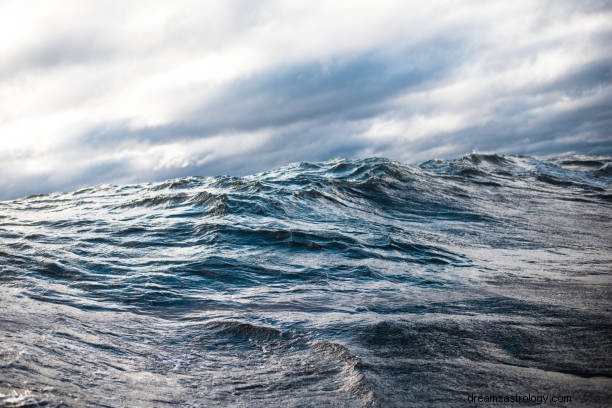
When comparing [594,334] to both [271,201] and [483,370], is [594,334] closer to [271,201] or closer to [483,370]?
[483,370]

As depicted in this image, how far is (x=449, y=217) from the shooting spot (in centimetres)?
1455

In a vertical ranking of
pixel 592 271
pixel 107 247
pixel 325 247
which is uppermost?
pixel 107 247

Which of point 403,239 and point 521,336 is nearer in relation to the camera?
point 521,336

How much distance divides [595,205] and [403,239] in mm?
9431

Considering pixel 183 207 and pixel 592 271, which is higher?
pixel 183 207

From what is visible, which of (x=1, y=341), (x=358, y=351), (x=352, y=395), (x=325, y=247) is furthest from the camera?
(x=325, y=247)

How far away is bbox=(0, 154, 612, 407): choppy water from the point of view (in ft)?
12.7

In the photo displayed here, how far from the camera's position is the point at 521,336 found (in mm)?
4848

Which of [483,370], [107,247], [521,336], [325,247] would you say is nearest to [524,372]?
[483,370]

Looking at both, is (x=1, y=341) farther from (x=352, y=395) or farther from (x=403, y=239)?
(x=403, y=239)

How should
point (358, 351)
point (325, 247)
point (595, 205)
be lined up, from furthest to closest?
point (595, 205)
point (325, 247)
point (358, 351)

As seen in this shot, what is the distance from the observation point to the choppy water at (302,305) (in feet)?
12.7

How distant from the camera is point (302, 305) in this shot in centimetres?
665

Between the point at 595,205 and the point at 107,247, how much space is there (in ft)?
50.8
